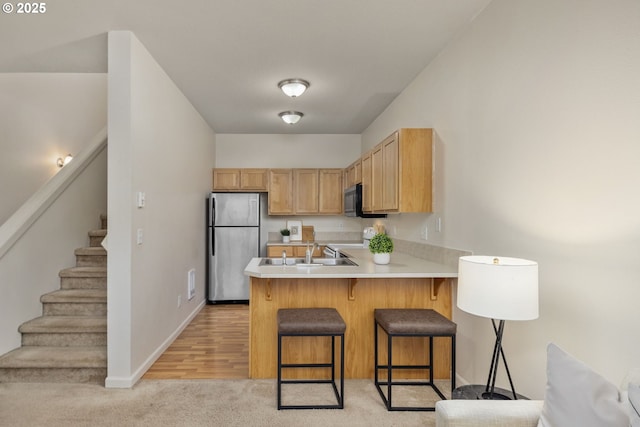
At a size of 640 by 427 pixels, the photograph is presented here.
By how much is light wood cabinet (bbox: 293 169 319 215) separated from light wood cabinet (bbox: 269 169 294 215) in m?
0.09

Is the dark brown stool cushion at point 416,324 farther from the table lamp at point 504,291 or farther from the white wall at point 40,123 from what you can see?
the white wall at point 40,123

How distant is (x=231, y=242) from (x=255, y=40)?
325 centimetres

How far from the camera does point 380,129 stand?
4.99m

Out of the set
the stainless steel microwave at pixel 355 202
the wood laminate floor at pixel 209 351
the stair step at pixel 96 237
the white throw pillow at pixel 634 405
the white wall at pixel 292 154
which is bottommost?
the wood laminate floor at pixel 209 351

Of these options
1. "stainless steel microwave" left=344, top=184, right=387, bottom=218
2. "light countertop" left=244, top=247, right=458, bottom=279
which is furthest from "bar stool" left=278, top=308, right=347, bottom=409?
"stainless steel microwave" left=344, top=184, right=387, bottom=218

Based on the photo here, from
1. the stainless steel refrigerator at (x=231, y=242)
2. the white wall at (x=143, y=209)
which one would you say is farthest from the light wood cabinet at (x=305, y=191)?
the white wall at (x=143, y=209)

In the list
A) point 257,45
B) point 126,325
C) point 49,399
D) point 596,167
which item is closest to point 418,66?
point 257,45

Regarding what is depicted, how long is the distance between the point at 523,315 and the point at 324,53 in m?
2.51

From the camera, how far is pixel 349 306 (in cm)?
295

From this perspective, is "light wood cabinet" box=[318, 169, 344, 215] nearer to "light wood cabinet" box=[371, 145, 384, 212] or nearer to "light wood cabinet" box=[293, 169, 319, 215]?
"light wood cabinet" box=[293, 169, 319, 215]

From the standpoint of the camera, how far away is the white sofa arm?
4.28 feet

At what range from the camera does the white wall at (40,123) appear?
411cm

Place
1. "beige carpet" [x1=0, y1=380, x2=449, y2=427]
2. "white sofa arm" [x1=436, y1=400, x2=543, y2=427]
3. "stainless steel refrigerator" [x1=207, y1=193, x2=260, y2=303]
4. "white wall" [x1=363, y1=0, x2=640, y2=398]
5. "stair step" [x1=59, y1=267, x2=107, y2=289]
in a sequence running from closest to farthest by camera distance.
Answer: "white sofa arm" [x1=436, y1=400, x2=543, y2=427], "white wall" [x1=363, y1=0, x2=640, y2=398], "beige carpet" [x1=0, y1=380, x2=449, y2=427], "stair step" [x1=59, y1=267, x2=107, y2=289], "stainless steel refrigerator" [x1=207, y1=193, x2=260, y2=303]

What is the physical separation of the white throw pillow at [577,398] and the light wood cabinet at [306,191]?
4.76m
